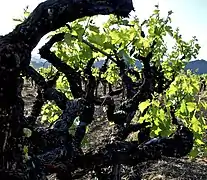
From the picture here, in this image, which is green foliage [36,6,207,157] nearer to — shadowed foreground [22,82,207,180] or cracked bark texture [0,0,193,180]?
cracked bark texture [0,0,193,180]

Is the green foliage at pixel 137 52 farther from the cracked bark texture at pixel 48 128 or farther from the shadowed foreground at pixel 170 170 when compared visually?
the shadowed foreground at pixel 170 170

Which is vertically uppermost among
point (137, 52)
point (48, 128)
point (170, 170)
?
point (137, 52)

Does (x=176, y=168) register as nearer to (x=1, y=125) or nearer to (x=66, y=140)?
(x=66, y=140)

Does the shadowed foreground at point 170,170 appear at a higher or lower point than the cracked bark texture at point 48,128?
lower

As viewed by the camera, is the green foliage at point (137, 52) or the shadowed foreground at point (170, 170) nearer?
the green foliage at point (137, 52)

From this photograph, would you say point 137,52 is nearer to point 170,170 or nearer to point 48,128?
point 48,128

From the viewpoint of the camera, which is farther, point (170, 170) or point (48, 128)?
point (170, 170)

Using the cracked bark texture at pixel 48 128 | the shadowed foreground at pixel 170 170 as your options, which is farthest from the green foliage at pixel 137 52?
the shadowed foreground at pixel 170 170

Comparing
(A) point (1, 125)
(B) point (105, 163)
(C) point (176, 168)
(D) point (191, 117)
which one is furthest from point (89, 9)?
(C) point (176, 168)

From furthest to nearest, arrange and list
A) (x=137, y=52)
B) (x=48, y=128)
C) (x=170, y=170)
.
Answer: (x=170, y=170)
(x=137, y=52)
(x=48, y=128)

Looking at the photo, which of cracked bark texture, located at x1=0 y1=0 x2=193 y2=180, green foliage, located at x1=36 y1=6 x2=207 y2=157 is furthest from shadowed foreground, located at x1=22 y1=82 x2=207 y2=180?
cracked bark texture, located at x1=0 y1=0 x2=193 y2=180

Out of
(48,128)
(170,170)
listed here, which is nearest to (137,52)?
(48,128)

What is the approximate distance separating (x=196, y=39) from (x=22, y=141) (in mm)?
15552

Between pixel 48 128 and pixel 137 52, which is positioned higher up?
pixel 137 52
